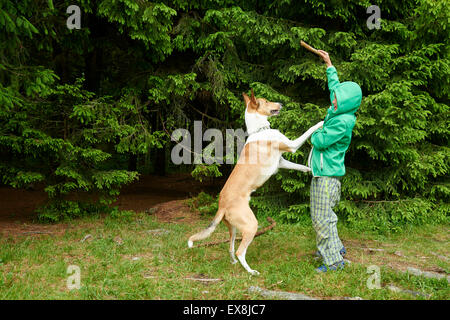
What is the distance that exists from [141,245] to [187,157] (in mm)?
3485

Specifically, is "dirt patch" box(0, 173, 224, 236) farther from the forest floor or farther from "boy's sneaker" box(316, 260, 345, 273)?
"boy's sneaker" box(316, 260, 345, 273)

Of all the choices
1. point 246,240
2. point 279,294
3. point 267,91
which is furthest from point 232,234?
point 267,91

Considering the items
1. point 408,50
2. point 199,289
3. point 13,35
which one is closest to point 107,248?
point 199,289

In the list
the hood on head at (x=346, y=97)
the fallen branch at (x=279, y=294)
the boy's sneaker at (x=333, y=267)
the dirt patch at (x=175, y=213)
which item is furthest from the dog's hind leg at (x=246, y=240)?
the dirt patch at (x=175, y=213)

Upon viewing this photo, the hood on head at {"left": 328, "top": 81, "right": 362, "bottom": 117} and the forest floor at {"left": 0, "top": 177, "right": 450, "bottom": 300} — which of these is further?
the hood on head at {"left": 328, "top": 81, "right": 362, "bottom": 117}

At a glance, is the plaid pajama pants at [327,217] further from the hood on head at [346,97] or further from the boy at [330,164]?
the hood on head at [346,97]

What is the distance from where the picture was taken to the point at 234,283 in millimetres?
Answer: 4188

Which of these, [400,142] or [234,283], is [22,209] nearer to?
[234,283]

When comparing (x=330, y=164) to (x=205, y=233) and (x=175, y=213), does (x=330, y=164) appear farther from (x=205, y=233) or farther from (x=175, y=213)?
(x=175, y=213)

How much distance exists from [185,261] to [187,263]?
0.15 m

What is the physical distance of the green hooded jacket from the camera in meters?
4.42

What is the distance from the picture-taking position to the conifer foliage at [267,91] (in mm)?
6992

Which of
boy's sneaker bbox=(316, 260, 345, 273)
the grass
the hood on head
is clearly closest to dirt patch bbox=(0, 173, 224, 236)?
the grass

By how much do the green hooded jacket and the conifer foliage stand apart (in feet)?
7.49
